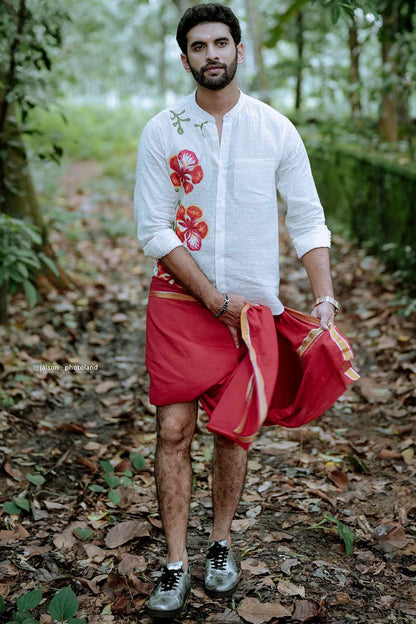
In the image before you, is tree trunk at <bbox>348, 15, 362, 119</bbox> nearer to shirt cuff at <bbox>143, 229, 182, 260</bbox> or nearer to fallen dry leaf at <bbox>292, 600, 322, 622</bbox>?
shirt cuff at <bbox>143, 229, 182, 260</bbox>

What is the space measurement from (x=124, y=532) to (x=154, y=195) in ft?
5.23

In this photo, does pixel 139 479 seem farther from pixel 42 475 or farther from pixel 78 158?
pixel 78 158

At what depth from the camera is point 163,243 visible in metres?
2.70

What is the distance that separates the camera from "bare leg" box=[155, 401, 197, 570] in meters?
2.72

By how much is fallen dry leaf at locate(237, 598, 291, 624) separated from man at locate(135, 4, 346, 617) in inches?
3.8

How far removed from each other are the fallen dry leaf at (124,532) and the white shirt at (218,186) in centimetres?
126

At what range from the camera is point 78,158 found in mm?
16812

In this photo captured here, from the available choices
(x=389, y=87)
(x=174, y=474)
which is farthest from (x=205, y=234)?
(x=389, y=87)

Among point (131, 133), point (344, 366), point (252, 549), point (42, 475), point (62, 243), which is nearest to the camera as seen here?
point (344, 366)

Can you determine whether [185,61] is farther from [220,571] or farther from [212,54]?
[220,571]

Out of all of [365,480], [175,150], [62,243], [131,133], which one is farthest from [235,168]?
[131,133]

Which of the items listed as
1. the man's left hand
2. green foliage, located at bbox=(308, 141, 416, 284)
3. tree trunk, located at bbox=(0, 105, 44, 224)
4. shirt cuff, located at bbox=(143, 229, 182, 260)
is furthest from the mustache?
green foliage, located at bbox=(308, 141, 416, 284)

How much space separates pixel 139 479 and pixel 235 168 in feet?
6.31

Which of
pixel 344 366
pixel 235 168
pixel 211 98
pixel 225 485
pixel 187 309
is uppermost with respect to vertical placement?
pixel 211 98
